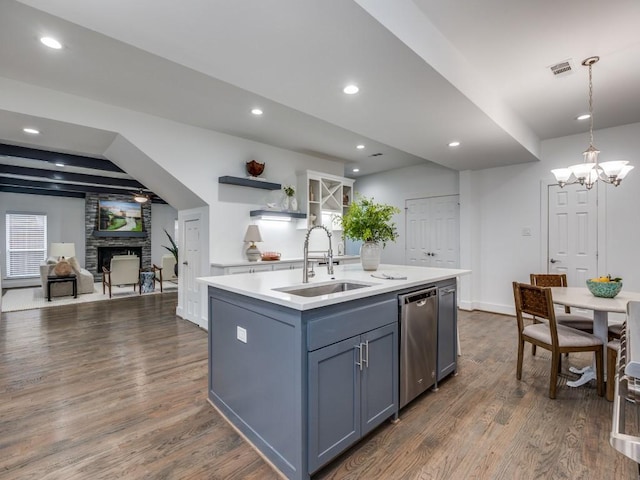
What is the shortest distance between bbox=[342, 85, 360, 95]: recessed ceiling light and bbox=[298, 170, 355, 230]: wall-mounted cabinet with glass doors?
2.51m

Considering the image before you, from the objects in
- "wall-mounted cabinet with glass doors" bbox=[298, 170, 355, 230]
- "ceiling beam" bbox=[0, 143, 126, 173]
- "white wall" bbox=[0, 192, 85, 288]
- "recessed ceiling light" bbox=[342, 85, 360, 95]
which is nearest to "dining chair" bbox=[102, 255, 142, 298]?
"ceiling beam" bbox=[0, 143, 126, 173]

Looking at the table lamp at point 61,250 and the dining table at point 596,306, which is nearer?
the dining table at point 596,306

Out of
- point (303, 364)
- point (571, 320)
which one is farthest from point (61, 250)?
point (571, 320)

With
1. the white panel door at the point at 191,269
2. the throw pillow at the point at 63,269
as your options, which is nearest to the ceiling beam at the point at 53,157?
the white panel door at the point at 191,269

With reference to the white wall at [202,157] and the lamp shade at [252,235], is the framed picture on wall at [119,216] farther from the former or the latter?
the lamp shade at [252,235]

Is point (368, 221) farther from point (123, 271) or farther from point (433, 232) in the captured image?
point (123, 271)

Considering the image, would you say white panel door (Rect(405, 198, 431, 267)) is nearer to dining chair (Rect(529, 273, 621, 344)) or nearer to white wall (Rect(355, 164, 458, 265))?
white wall (Rect(355, 164, 458, 265))

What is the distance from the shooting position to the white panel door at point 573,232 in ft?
14.7

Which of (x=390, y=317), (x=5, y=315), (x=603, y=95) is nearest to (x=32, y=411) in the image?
(x=390, y=317)

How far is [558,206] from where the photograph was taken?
4754 mm

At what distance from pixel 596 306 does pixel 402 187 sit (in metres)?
4.63

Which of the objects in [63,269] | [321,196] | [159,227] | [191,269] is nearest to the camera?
[191,269]

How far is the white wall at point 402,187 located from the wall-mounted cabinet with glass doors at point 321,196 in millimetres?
1240

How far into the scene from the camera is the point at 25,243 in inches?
337
